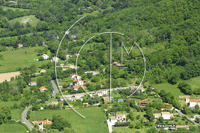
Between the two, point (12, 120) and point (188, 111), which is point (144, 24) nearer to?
point (188, 111)

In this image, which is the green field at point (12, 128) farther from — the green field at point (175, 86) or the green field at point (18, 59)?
the green field at point (18, 59)

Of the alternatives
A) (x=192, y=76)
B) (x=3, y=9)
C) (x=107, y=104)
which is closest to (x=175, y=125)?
(x=107, y=104)

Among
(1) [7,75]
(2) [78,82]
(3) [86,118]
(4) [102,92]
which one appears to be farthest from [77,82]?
(1) [7,75]

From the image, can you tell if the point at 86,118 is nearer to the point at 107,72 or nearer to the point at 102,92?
the point at 102,92

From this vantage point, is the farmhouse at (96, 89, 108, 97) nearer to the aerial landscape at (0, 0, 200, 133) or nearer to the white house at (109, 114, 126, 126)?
the aerial landscape at (0, 0, 200, 133)

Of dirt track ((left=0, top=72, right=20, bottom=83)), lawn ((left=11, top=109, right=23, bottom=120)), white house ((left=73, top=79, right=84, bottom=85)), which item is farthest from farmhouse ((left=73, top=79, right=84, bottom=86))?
dirt track ((left=0, top=72, right=20, bottom=83))

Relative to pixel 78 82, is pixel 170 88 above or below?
below

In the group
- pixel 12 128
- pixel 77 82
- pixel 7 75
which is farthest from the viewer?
pixel 7 75
